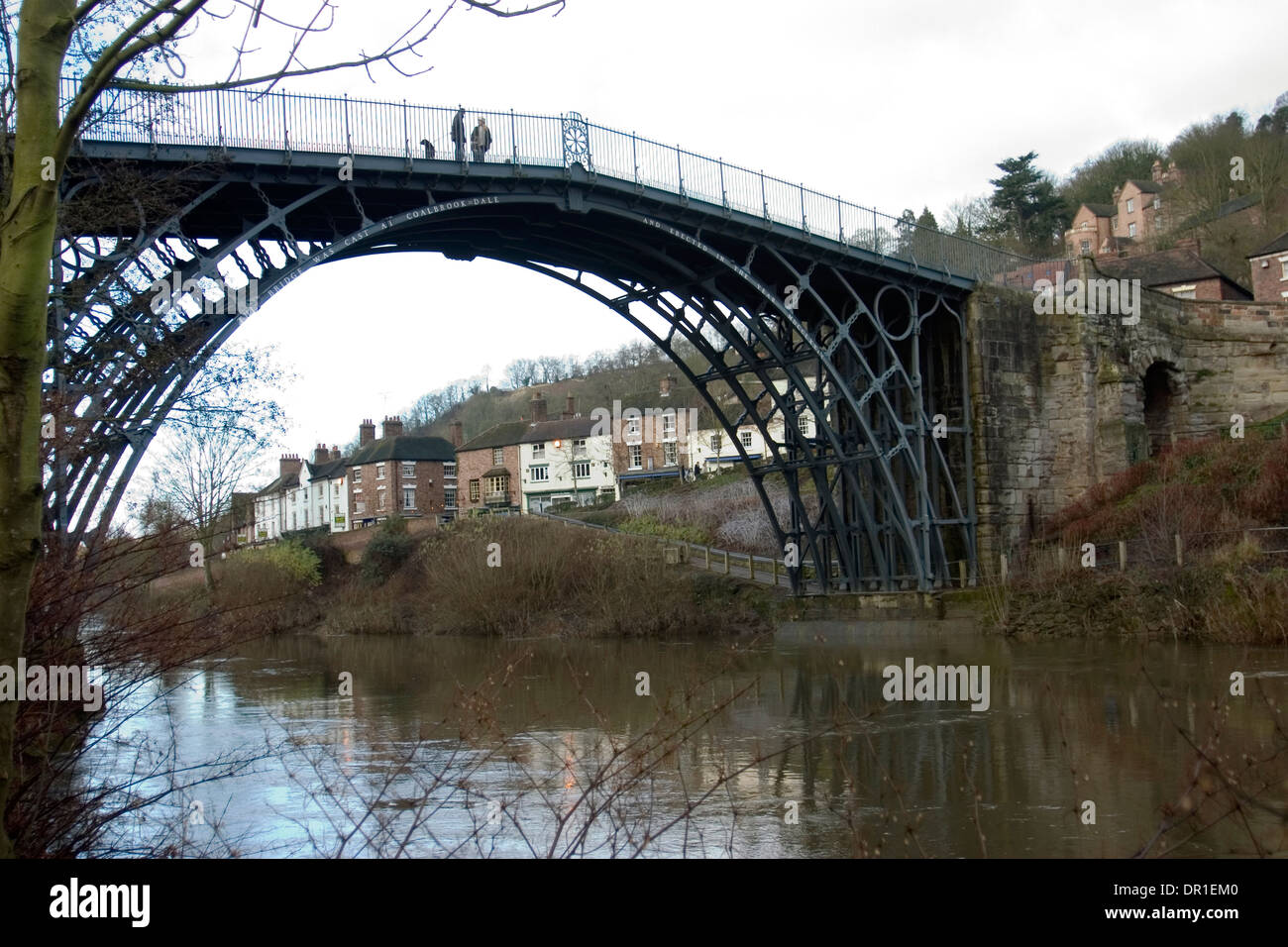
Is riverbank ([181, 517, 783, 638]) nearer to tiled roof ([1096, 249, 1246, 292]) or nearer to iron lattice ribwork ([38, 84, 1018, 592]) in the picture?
iron lattice ribwork ([38, 84, 1018, 592])

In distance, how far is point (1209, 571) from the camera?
67.2ft

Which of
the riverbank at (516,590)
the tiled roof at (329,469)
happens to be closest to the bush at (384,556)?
the riverbank at (516,590)

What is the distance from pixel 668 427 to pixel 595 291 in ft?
120

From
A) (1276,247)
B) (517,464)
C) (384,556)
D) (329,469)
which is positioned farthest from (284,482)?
(1276,247)

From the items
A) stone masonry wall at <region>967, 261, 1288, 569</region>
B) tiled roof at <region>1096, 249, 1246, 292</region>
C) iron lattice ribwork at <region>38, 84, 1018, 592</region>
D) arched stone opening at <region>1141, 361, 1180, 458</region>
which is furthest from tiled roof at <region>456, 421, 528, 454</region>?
stone masonry wall at <region>967, 261, 1288, 569</region>

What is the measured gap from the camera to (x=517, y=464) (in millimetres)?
63219

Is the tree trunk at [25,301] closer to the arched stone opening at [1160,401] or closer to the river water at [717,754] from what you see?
the river water at [717,754]

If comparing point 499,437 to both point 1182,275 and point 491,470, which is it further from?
point 1182,275

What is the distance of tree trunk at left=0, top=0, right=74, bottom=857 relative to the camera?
3459 millimetres

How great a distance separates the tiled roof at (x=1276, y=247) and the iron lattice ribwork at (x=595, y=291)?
1994 centimetres

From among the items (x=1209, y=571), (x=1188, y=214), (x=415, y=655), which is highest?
(x=1188, y=214)
